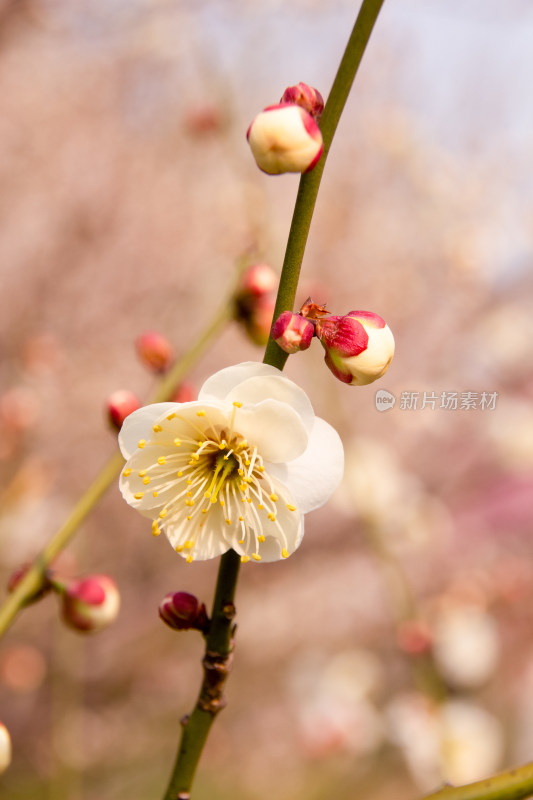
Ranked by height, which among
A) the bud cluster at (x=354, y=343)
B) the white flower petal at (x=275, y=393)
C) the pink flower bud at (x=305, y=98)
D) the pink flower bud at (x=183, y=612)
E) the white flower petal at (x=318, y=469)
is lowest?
the pink flower bud at (x=183, y=612)

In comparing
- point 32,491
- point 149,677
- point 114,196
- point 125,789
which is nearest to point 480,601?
point 32,491

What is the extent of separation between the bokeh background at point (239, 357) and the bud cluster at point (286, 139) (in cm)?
120

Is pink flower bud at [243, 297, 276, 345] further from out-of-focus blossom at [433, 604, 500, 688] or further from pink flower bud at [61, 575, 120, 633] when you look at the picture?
out-of-focus blossom at [433, 604, 500, 688]

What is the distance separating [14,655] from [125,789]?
51 cm

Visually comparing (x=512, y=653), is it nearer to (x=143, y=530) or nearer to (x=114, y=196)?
(x=143, y=530)

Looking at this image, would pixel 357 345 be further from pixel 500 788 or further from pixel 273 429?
pixel 500 788

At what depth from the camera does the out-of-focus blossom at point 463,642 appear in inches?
44.3

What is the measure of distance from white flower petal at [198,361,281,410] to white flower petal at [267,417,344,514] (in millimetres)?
37

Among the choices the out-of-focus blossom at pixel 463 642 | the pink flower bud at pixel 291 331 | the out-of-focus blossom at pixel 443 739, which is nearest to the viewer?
the pink flower bud at pixel 291 331

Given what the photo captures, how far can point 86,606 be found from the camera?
0.40m

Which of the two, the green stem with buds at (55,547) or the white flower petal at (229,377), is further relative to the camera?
the green stem with buds at (55,547)

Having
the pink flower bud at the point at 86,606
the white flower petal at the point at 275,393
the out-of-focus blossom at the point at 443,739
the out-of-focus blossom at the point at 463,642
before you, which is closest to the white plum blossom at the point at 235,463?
the white flower petal at the point at 275,393

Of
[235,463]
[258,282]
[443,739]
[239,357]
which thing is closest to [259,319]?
[258,282]

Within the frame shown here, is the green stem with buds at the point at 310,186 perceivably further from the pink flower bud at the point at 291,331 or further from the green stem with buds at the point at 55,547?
the green stem with buds at the point at 55,547
